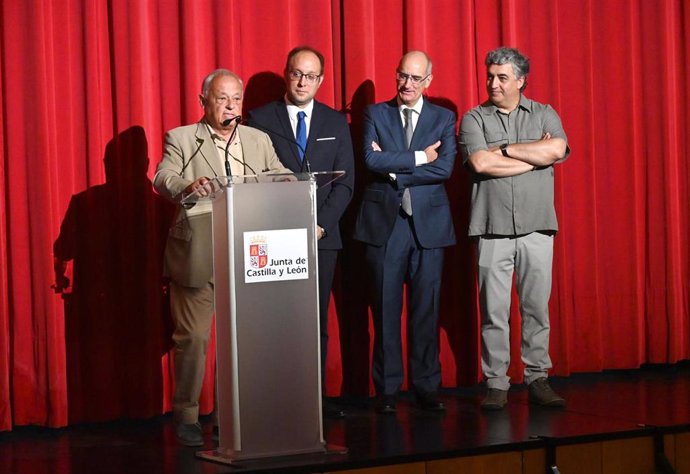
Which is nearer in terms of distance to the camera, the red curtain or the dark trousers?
the red curtain

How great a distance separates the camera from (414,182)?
488cm

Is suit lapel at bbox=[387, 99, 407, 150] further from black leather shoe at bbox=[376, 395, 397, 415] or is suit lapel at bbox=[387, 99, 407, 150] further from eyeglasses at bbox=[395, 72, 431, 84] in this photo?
black leather shoe at bbox=[376, 395, 397, 415]

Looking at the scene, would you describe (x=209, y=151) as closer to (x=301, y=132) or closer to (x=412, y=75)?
(x=301, y=132)

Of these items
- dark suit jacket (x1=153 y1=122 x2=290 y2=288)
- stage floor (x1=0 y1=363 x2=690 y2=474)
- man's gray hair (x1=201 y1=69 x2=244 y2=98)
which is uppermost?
man's gray hair (x1=201 y1=69 x2=244 y2=98)

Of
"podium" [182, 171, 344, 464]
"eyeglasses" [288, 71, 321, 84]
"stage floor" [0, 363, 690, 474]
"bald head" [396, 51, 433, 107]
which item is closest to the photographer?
"podium" [182, 171, 344, 464]

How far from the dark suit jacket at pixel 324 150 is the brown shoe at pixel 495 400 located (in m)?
1.05

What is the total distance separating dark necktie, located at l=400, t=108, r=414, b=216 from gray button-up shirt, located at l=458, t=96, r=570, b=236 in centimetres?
25

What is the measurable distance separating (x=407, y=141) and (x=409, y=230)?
433 mm

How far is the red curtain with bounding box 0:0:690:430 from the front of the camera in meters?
4.71

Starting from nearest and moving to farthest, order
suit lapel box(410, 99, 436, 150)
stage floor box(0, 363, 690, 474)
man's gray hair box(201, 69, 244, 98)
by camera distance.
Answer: stage floor box(0, 363, 690, 474), man's gray hair box(201, 69, 244, 98), suit lapel box(410, 99, 436, 150)

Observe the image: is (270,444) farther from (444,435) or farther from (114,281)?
(114,281)

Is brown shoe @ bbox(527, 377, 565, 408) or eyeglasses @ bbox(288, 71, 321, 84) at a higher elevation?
eyeglasses @ bbox(288, 71, 321, 84)

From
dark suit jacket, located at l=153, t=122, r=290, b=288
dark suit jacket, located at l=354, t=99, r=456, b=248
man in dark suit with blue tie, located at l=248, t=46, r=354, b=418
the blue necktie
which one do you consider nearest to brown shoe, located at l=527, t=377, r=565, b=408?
dark suit jacket, located at l=354, t=99, r=456, b=248

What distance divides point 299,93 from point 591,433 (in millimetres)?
1988
